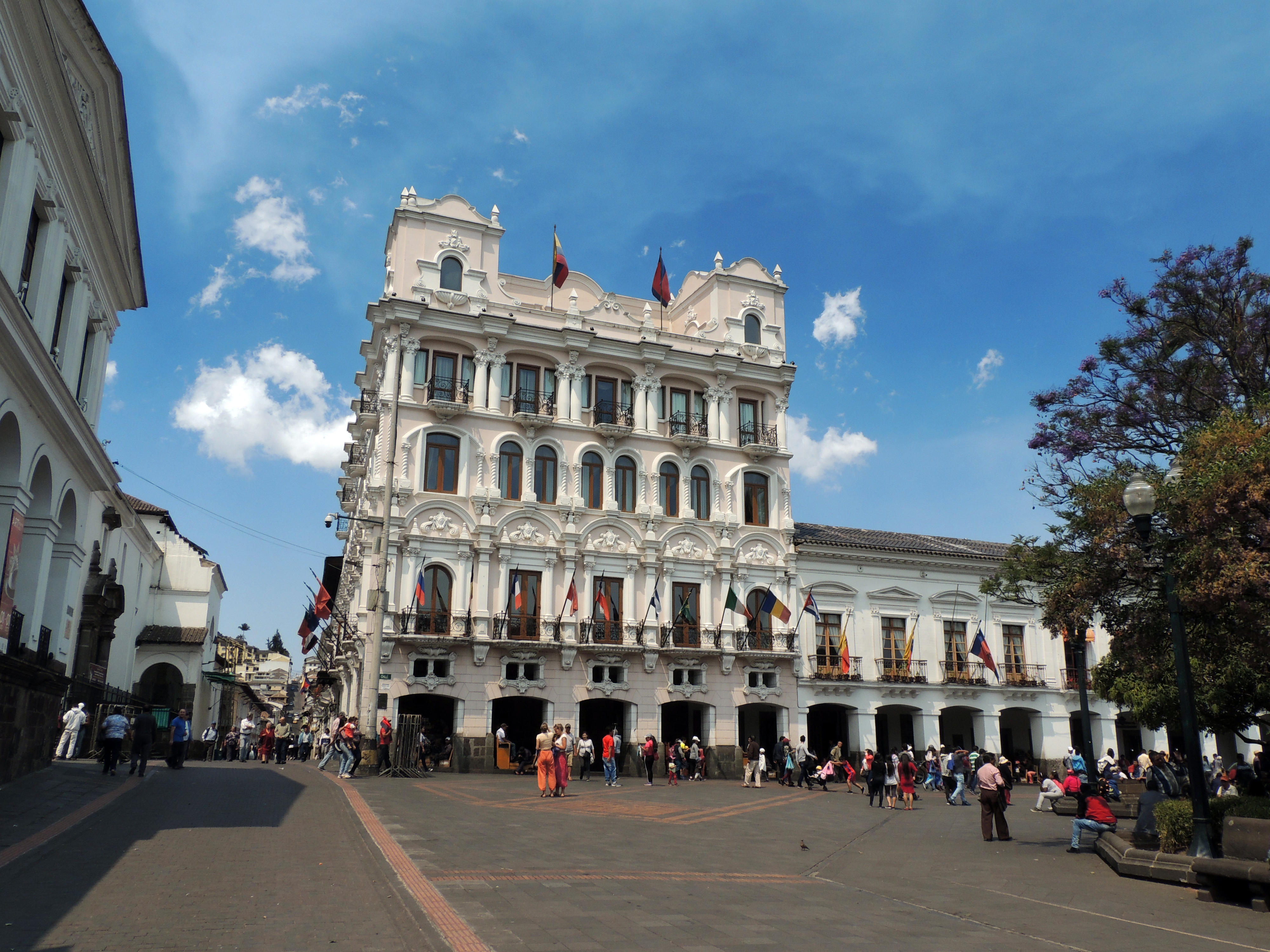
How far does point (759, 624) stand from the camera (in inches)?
1540

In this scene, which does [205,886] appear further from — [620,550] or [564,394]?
[564,394]

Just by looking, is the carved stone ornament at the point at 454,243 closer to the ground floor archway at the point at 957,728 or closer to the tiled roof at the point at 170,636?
the tiled roof at the point at 170,636

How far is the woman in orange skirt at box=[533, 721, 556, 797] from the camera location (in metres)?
23.9

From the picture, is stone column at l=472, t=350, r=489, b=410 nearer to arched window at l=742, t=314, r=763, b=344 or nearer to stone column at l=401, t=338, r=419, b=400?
stone column at l=401, t=338, r=419, b=400

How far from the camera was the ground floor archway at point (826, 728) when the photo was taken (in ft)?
137

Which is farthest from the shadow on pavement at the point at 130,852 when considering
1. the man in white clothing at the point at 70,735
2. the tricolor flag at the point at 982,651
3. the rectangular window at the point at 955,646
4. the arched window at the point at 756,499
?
the rectangular window at the point at 955,646

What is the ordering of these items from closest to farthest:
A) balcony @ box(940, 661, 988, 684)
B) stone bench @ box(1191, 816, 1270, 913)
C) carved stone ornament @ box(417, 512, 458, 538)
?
stone bench @ box(1191, 816, 1270, 913) → carved stone ornament @ box(417, 512, 458, 538) → balcony @ box(940, 661, 988, 684)

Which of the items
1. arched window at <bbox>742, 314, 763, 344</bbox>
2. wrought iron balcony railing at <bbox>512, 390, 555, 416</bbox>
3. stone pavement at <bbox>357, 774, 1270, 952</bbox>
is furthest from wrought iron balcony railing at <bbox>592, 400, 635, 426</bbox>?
stone pavement at <bbox>357, 774, 1270, 952</bbox>

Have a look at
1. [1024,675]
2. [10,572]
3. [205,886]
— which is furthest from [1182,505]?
[1024,675]

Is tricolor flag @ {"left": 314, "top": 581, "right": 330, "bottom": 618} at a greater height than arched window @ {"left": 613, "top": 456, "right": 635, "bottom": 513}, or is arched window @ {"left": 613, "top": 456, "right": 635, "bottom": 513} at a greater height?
arched window @ {"left": 613, "top": 456, "right": 635, "bottom": 513}

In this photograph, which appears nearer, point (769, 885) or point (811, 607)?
point (769, 885)

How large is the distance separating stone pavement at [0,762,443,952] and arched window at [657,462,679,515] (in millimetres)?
23292

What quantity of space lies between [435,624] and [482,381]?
9.40 metres

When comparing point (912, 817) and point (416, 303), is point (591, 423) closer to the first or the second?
point (416, 303)
